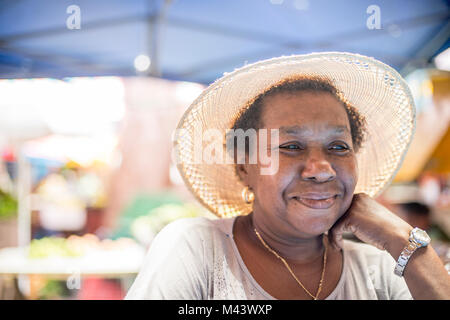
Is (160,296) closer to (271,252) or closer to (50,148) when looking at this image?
(271,252)

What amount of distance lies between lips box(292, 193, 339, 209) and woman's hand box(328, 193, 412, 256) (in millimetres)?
156

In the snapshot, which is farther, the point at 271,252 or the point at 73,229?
the point at 73,229

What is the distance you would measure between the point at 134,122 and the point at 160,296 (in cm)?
282

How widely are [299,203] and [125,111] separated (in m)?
2.79

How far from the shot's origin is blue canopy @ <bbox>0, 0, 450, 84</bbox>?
7.34 feet

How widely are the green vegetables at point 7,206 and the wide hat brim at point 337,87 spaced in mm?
2320

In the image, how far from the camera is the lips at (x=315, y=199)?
3.21 ft

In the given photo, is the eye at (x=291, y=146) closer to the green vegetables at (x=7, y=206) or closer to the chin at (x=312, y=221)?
the chin at (x=312, y=221)

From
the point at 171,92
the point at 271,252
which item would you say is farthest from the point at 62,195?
the point at 271,252

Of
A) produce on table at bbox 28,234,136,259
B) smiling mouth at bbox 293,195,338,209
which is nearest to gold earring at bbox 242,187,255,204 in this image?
smiling mouth at bbox 293,195,338,209

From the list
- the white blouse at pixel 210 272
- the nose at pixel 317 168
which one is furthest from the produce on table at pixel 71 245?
the nose at pixel 317 168

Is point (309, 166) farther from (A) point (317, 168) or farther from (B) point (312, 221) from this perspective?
(B) point (312, 221)

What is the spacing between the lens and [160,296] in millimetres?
889

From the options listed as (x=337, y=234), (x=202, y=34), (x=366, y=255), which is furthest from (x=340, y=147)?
(x=202, y=34)
